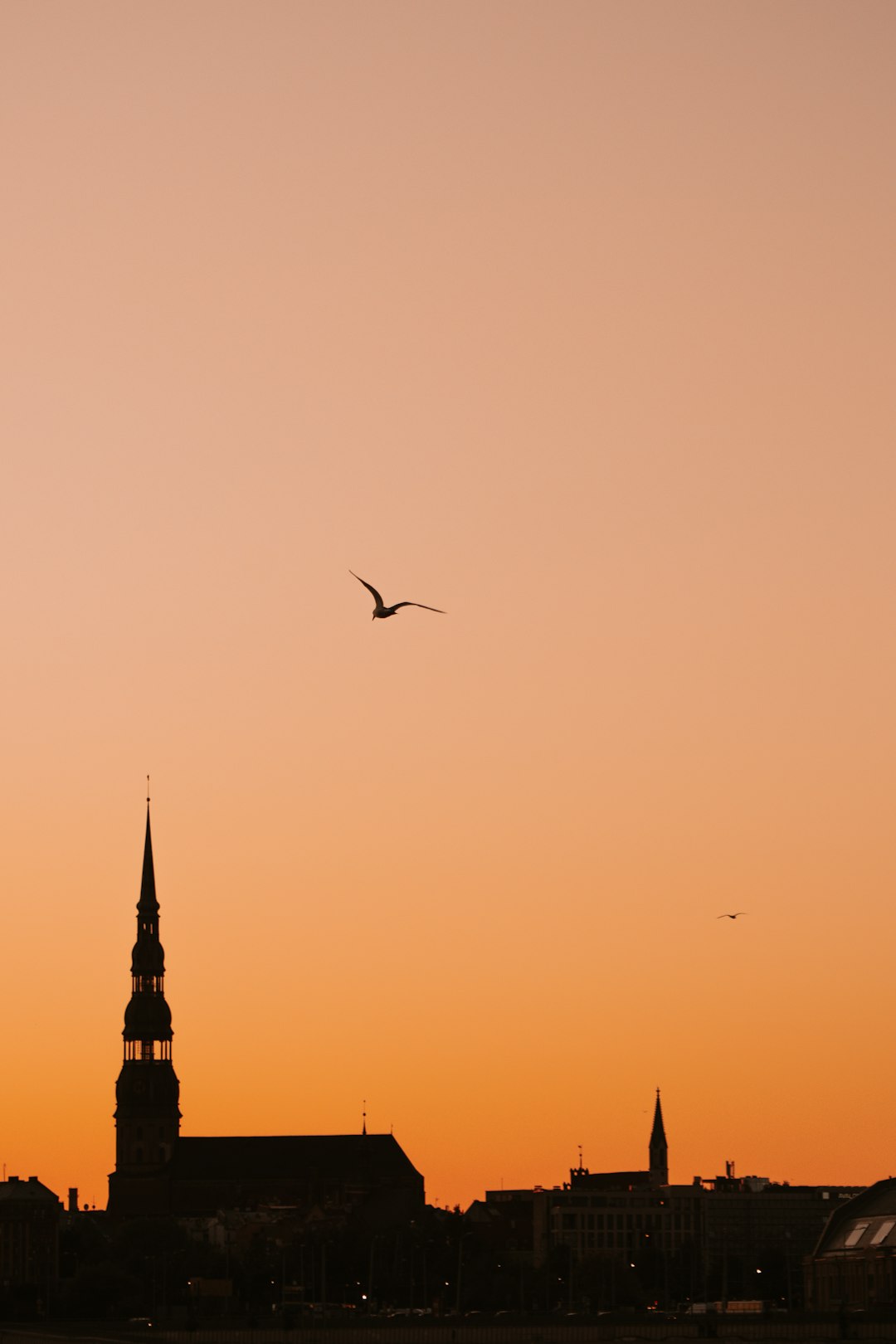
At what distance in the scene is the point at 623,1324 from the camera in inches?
4537

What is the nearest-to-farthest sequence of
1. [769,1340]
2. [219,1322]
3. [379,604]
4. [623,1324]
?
[379,604], [769,1340], [623,1324], [219,1322]

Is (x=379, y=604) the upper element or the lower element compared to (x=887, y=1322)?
upper

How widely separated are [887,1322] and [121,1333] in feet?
161

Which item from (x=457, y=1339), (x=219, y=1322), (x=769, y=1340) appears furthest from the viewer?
(x=219, y=1322)

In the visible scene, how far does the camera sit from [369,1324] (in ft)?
434

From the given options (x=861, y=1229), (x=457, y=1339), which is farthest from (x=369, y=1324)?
(x=861, y=1229)

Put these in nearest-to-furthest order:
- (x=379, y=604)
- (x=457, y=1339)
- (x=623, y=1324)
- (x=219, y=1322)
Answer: (x=379, y=604) → (x=457, y=1339) → (x=623, y=1324) → (x=219, y=1322)

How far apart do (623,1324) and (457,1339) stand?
10930 millimetres

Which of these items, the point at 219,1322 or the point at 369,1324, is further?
the point at 219,1322

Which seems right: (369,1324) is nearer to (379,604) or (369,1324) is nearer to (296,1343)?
(296,1343)

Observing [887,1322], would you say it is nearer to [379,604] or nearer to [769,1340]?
[769,1340]

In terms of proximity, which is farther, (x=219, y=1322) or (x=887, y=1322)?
(x=219, y=1322)

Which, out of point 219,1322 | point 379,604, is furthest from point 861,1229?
point 379,604

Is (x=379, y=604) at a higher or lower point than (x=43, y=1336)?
higher
